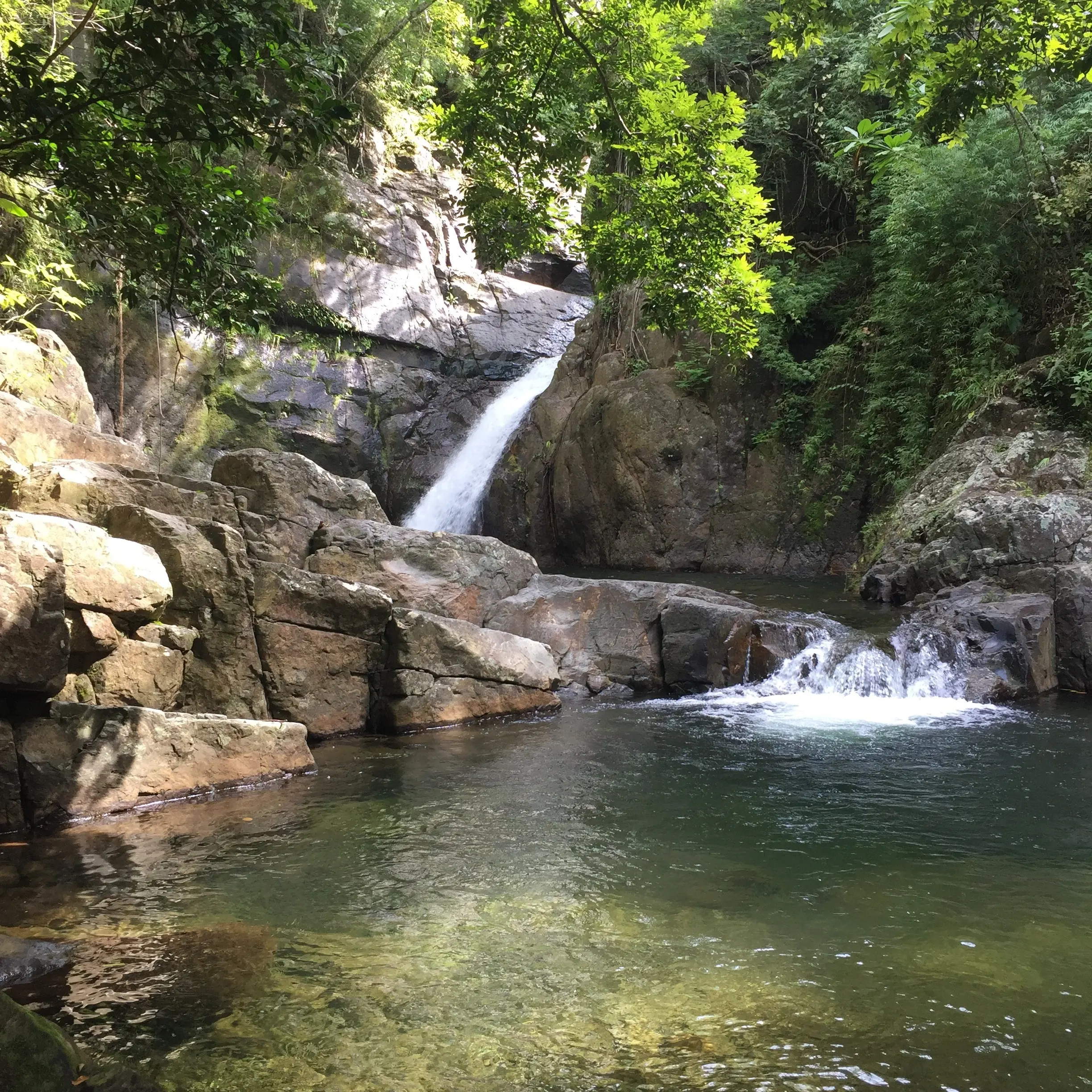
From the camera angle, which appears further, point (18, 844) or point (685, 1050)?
point (18, 844)

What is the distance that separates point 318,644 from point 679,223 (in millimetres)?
4662

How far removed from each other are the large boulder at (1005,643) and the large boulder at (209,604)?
715cm

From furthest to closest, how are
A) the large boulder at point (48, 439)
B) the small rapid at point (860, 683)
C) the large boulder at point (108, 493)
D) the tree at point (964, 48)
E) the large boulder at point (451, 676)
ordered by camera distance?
the small rapid at point (860, 683) → the large boulder at point (48, 439) → the large boulder at point (451, 676) → the large boulder at point (108, 493) → the tree at point (964, 48)

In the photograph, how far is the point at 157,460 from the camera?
18.6 meters

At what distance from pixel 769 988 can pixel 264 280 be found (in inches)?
186

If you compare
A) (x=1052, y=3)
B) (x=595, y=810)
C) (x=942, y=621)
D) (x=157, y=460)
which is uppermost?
(x=1052, y=3)

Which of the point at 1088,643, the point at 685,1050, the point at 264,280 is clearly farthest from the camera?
the point at 1088,643

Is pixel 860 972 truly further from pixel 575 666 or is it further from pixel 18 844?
pixel 575 666

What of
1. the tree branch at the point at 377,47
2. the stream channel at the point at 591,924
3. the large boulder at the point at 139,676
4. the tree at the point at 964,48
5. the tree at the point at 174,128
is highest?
the tree branch at the point at 377,47

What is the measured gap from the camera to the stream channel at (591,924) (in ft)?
10.2

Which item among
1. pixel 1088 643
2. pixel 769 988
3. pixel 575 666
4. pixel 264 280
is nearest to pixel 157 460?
pixel 575 666

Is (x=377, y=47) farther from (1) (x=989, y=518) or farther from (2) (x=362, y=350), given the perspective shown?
(1) (x=989, y=518)

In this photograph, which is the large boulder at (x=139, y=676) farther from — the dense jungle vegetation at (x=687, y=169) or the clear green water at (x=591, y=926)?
the dense jungle vegetation at (x=687, y=169)

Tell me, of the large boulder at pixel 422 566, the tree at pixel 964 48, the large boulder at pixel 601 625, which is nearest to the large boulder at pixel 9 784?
the large boulder at pixel 422 566
